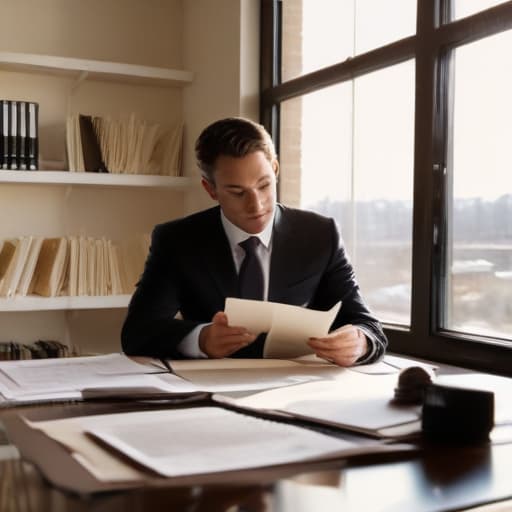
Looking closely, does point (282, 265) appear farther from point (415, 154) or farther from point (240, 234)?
point (415, 154)

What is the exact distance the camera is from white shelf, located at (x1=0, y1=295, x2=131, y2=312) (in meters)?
3.13

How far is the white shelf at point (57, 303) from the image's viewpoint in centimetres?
313

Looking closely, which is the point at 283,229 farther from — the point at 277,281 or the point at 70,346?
the point at 70,346

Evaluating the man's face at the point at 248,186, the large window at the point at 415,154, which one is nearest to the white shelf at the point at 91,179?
the large window at the point at 415,154

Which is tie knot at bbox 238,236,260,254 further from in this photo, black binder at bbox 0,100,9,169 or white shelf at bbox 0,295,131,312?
black binder at bbox 0,100,9,169

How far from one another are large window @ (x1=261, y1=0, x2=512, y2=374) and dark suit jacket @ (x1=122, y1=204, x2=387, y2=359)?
37 cm

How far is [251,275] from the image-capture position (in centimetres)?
217

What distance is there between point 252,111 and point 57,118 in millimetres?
910

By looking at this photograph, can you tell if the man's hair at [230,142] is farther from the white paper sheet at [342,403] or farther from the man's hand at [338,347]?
the white paper sheet at [342,403]

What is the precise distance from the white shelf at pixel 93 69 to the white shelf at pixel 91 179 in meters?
0.45

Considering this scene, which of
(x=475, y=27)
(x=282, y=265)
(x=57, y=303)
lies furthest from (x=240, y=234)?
(x=57, y=303)

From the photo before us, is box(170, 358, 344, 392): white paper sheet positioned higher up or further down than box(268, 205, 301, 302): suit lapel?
further down

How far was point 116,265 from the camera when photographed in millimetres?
3391

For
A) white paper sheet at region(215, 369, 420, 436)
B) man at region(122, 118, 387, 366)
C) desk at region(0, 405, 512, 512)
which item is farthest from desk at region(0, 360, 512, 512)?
man at region(122, 118, 387, 366)
